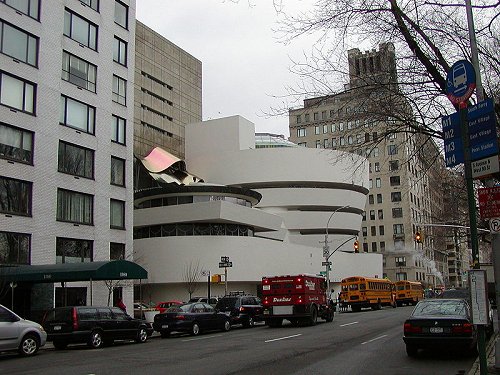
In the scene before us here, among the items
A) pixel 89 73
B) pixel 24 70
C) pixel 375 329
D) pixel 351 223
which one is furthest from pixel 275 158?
pixel 375 329

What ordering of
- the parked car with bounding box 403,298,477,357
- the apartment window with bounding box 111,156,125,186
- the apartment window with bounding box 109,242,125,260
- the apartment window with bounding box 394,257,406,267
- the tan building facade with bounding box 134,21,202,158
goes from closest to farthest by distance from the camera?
1. the parked car with bounding box 403,298,477,357
2. the apartment window with bounding box 109,242,125,260
3. the apartment window with bounding box 111,156,125,186
4. the tan building facade with bounding box 134,21,202,158
5. the apartment window with bounding box 394,257,406,267

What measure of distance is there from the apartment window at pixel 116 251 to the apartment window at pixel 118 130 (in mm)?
8125

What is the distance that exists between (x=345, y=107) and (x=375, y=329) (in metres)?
13.6

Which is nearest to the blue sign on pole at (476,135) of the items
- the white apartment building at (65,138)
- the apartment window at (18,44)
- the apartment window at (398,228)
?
the white apartment building at (65,138)

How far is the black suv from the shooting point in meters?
30.9

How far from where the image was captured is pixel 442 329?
14164mm

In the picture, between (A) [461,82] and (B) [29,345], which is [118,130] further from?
→ (A) [461,82]

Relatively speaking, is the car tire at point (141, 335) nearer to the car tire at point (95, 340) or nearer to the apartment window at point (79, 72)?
the car tire at point (95, 340)

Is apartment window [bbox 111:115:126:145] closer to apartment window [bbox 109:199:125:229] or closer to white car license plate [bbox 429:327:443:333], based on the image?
apartment window [bbox 109:199:125:229]

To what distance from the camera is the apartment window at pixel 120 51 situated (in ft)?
151

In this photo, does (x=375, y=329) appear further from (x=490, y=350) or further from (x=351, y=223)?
(x=351, y=223)

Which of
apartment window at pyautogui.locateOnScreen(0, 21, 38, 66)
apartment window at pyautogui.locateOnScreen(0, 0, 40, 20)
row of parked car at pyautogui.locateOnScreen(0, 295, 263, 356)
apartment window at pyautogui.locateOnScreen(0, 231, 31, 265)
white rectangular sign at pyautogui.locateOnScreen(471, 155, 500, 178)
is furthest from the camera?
apartment window at pyautogui.locateOnScreen(0, 0, 40, 20)

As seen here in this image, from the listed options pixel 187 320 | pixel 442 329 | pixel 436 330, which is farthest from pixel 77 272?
pixel 442 329

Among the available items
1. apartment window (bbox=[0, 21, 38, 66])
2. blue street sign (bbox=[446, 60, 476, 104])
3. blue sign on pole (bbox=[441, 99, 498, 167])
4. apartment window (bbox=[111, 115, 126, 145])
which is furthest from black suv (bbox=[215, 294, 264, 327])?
blue street sign (bbox=[446, 60, 476, 104])
